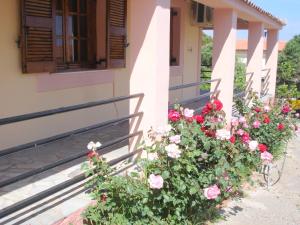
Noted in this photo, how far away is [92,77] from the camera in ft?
21.0

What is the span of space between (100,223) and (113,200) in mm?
222

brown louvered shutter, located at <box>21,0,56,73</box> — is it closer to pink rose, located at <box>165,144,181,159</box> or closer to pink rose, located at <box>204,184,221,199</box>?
pink rose, located at <box>165,144,181,159</box>

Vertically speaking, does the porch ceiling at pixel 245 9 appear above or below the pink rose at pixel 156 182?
above

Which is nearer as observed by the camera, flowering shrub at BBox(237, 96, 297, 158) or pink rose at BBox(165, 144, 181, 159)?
pink rose at BBox(165, 144, 181, 159)

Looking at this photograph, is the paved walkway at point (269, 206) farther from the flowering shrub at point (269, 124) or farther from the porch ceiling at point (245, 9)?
the porch ceiling at point (245, 9)

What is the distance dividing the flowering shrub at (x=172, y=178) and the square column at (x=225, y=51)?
122 inches

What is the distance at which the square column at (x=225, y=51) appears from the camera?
692cm

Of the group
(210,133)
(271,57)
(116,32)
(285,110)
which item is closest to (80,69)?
(116,32)

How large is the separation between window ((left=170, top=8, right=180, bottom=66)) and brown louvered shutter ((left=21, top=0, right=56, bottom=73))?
5044 millimetres

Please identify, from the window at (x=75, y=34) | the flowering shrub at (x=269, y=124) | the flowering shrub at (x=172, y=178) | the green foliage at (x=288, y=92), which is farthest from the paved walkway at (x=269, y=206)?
the green foliage at (x=288, y=92)

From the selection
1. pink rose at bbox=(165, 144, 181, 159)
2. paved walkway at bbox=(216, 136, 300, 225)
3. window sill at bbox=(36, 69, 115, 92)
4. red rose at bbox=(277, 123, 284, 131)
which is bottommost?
paved walkway at bbox=(216, 136, 300, 225)

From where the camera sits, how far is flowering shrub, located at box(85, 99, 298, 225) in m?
3.46

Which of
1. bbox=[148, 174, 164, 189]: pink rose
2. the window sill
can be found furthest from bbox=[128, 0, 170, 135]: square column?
the window sill

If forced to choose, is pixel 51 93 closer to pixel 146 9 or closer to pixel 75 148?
pixel 75 148
